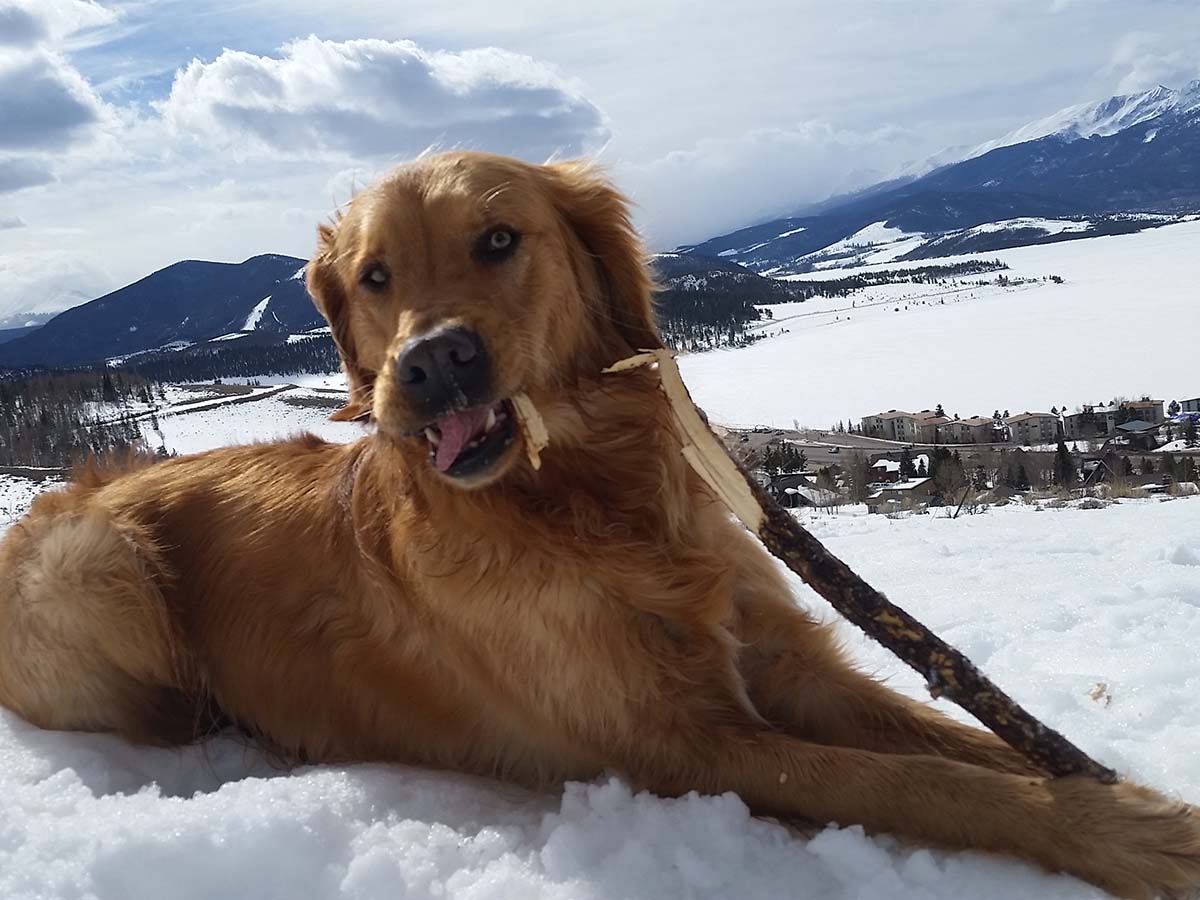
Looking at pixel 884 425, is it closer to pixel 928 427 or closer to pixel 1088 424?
pixel 928 427

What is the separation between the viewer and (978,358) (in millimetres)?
133750

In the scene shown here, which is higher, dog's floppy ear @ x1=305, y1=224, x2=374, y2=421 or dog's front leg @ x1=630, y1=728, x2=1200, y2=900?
dog's floppy ear @ x1=305, y1=224, x2=374, y2=421

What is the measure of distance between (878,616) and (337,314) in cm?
293

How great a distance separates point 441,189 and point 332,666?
89.0 inches

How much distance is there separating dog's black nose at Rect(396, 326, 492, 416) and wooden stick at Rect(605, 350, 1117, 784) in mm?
849

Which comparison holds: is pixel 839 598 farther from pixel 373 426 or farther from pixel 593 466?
pixel 373 426

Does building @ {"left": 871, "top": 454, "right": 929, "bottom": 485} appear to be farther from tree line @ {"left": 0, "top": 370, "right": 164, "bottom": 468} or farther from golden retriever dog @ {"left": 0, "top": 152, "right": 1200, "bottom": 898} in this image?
tree line @ {"left": 0, "top": 370, "right": 164, "bottom": 468}

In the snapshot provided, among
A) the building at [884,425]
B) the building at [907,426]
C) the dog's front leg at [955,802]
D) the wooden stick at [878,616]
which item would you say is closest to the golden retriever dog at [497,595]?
the dog's front leg at [955,802]

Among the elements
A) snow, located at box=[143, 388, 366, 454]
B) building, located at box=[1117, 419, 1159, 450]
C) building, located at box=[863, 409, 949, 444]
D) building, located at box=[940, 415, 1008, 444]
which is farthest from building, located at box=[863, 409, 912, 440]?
snow, located at box=[143, 388, 366, 454]

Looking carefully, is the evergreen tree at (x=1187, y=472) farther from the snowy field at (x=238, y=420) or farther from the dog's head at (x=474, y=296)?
the snowy field at (x=238, y=420)

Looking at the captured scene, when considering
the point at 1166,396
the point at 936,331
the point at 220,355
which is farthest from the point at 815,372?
the point at 220,355

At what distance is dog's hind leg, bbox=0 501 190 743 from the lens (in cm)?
442

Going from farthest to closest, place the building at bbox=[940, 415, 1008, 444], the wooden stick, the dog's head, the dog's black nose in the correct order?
the building at bbox=[940, 415, 1008, 444] < the dog's head < the dog's black nose < the wooden stick

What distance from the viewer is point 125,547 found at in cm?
463
